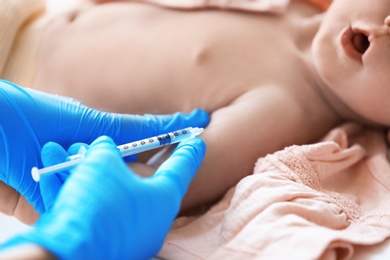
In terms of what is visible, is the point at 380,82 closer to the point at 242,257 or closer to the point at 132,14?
the point at 242,257

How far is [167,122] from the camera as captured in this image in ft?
2.90

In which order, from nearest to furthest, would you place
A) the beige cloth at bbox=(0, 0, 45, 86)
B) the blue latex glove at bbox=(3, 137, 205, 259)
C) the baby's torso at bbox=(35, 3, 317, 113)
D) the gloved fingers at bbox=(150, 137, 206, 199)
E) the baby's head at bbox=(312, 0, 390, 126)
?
the blue latex glove at bbox=(3, 137, 205, 259)
the gloved fingers at bbox=(150, 137, 206, 199)
the baby's head at bbox=(312, 0, 390, 126)
the baby's torso at bbox=(35, 3, 317, 113)
the beige cloth at bbox=(0, 0, 45, 86)

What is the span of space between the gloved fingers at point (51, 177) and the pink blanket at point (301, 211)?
0.18 m

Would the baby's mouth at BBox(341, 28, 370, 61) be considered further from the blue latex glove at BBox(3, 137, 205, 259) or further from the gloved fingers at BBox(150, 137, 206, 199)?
the blue latex glove at BBox(3, 137, 205, 259)

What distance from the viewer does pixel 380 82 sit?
86 centimetres

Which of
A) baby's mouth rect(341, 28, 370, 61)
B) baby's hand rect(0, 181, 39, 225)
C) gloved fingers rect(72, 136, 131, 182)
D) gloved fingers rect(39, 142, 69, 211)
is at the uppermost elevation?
baby's mouth rect(341, 28, 370, 61)

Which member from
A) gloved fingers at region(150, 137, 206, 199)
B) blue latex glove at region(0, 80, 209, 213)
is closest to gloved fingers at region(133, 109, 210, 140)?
blue latex glove at region(0, 80, 209, 213)

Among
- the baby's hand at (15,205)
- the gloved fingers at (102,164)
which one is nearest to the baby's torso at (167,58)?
the baby's hand at (15,205)

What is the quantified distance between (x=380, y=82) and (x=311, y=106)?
158 mm

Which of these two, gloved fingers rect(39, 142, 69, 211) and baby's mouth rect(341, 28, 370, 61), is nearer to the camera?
gloved fingers rect(39, 142, 69, 211)

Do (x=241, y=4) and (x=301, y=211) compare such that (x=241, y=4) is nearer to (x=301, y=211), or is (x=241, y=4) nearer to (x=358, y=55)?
(x=358, y=55)

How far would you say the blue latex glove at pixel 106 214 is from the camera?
18.9 inches

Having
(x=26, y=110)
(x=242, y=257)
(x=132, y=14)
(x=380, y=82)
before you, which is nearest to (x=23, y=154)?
(x=26, y=110)

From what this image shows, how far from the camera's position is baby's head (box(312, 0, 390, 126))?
0.84 metres
